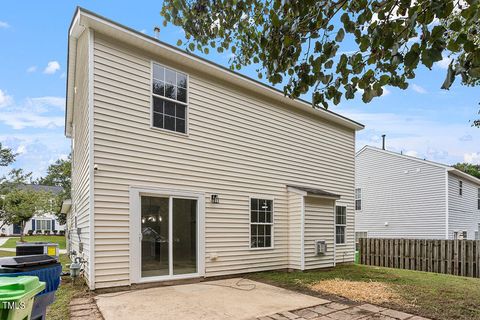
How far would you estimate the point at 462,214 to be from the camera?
1973cm

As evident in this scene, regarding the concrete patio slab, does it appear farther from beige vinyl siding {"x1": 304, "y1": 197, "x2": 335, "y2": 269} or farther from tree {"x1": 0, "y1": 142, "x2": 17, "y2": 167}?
tree {"x1": 0, "y1": 142, "x2": 17, "y2": 167}

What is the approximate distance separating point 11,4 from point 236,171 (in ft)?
26.2

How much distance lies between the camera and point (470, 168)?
40625mm

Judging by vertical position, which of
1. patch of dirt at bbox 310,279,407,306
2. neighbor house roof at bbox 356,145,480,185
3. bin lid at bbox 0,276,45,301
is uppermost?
neighbor house roof at bbox 356,145,480,185

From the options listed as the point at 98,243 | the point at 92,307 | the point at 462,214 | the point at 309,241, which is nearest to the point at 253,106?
the point at 309,241

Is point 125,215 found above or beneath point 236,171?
Answer: beneath

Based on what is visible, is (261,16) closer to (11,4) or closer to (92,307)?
(92,307)

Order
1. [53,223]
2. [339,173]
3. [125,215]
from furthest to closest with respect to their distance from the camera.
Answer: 1. [53,223]
2. [339,173]
3. [125,215]

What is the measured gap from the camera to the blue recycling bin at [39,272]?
286 cm

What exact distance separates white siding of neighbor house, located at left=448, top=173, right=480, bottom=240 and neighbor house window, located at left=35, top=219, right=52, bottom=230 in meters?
40.1

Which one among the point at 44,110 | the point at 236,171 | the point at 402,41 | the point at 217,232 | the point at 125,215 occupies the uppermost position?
the point at 44,110

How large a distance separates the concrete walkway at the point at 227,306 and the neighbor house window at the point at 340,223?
17.5ft

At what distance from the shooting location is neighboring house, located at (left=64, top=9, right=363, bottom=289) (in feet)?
21.1

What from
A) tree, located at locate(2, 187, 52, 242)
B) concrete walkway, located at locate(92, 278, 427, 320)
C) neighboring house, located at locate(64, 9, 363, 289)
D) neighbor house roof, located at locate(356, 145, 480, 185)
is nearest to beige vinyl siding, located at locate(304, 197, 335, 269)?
→ neighboring house, located at locate(64, 9, 363, 289)
